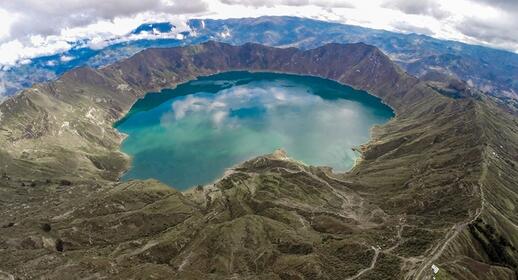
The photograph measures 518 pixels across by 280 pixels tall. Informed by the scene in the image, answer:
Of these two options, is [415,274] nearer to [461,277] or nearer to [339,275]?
[461,277]

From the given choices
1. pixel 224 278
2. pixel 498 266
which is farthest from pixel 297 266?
pixel 498 266

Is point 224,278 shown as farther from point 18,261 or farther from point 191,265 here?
point 18,261

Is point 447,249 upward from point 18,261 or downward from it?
upward

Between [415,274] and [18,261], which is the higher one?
[415,274]

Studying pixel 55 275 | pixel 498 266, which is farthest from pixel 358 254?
pixel 55 275

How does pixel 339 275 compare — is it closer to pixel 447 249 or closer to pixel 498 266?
pixel 447 249

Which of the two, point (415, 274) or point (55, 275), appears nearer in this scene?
point (415, 274)

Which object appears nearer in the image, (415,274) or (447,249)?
(415,274)

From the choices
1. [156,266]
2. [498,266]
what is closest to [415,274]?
[498,266]
